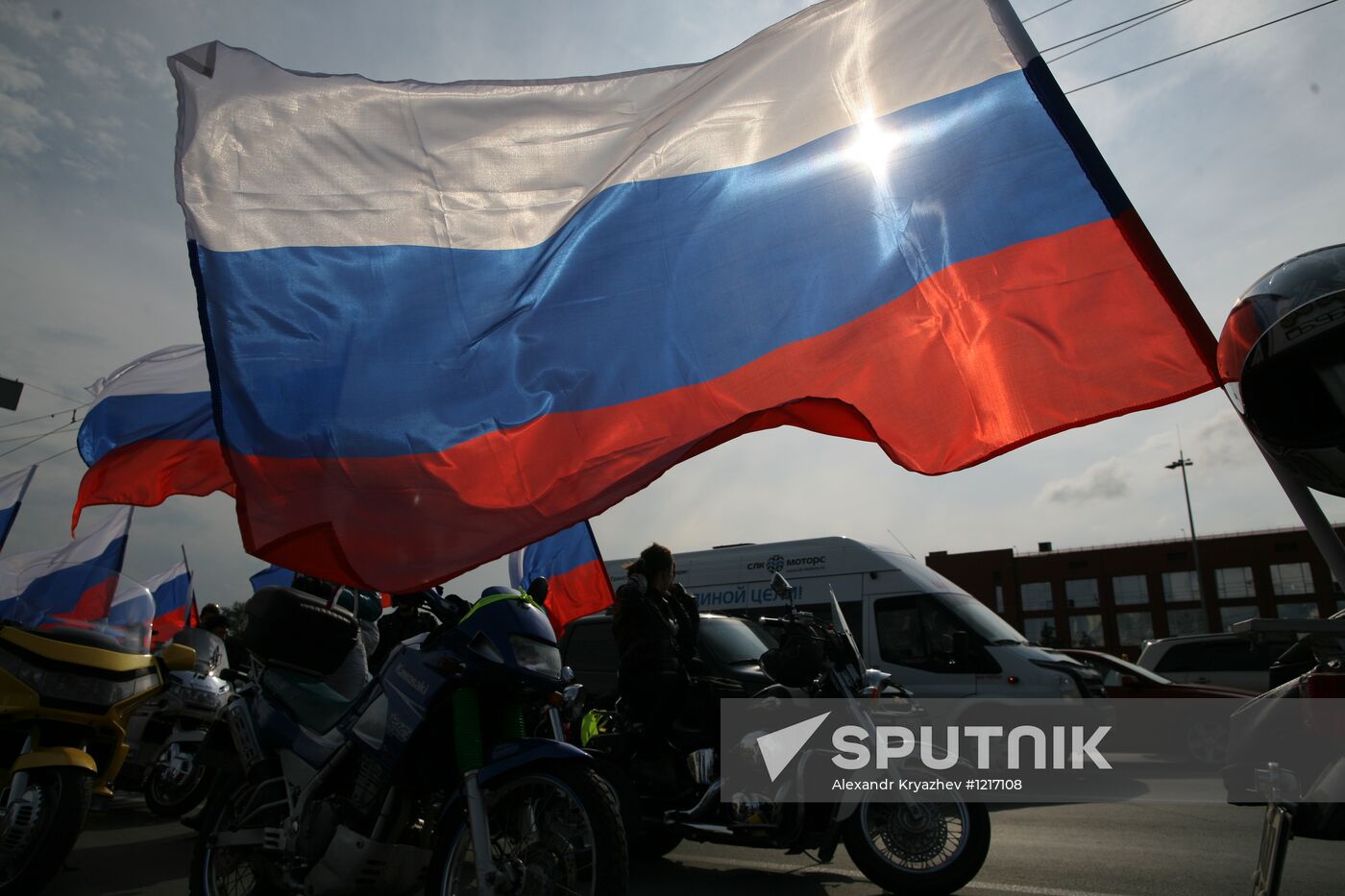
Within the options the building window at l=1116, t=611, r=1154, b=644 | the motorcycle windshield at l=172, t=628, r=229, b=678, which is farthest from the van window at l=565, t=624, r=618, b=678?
the building window at l=1116, t=611, r=1154, b=644

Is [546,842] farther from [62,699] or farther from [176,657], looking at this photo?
[176,657]

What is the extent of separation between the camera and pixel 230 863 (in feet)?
13.5

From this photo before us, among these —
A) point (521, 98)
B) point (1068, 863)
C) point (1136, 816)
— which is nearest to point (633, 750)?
point (1068, 863)

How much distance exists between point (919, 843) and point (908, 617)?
6.36m

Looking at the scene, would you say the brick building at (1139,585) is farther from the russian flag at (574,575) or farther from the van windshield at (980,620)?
the russian flag at (574,575)

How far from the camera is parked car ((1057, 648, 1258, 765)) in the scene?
41.2 ft

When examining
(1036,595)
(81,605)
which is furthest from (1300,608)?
(81,605)

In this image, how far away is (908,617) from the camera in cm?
1102

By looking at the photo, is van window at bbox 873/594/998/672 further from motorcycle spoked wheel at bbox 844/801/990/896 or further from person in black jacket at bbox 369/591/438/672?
person in black jacket at bbox 369/591/438/672

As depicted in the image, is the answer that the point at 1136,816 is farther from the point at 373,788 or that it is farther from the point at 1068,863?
the point at 373,788

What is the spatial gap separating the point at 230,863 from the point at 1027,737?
6.88m

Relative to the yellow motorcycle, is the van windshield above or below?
above

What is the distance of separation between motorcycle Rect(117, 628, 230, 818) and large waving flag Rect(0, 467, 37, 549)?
5211 millimetres

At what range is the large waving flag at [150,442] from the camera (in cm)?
816
